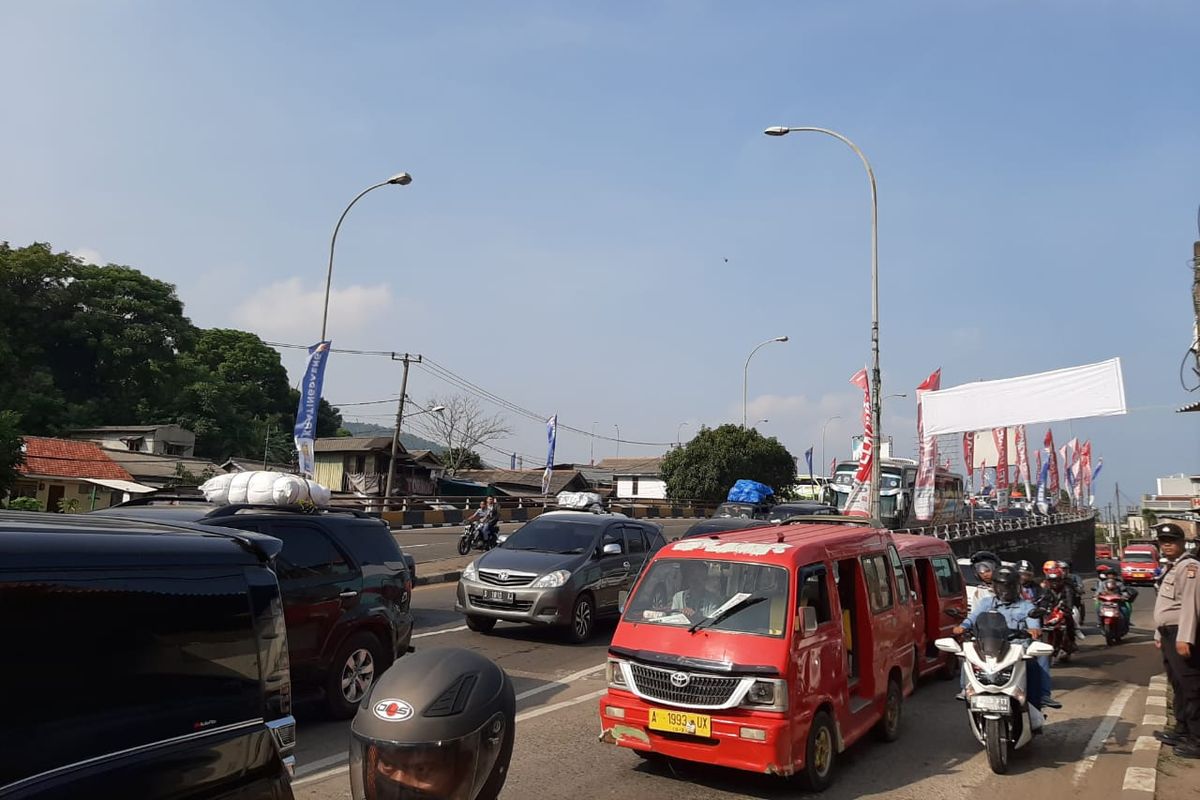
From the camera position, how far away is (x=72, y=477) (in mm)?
35906

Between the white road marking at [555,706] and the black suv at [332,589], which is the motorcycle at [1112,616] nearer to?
the white road marking at [555,706]

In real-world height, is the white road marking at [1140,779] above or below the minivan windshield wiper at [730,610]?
below

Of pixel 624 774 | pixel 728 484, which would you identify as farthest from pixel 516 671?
pixel 728 484

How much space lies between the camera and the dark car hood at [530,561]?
12406 mm

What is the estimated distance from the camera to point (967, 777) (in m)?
7.21

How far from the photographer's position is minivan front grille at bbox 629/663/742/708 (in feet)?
20.6

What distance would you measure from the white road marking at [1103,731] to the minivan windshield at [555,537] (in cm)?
672

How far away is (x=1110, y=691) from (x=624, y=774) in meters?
7.80

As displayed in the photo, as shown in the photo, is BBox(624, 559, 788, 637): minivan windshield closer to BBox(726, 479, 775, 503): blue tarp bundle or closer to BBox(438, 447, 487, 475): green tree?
BBox(726, 479, 775, 503): blue tarp bundle

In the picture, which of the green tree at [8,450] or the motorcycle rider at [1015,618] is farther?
the green tree at [8,450]

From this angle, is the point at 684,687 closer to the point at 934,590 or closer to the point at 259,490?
the point at 259,490

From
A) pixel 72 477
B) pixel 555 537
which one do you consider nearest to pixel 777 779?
pixel 555 537

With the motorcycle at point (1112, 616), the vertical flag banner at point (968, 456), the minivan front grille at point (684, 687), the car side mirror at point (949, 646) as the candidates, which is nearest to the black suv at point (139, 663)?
the minivan front grille at point (684, 687)

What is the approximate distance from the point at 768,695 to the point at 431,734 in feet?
13.5
